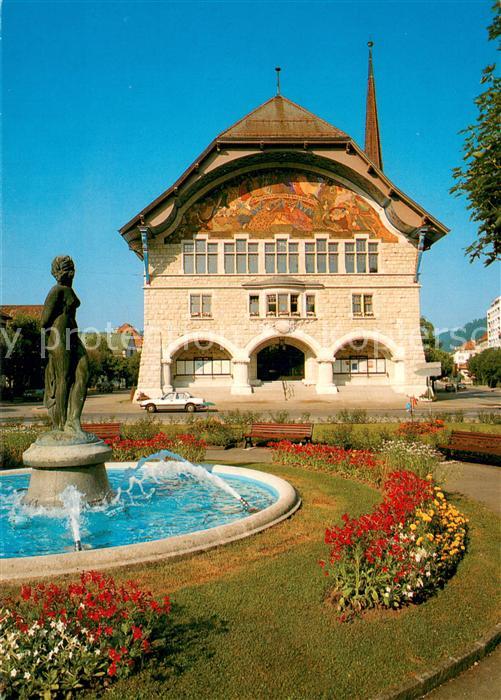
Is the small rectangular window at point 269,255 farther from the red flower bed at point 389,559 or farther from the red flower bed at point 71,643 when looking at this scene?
the red flower bed at point 71,643

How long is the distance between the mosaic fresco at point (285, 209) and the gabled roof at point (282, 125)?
266 cm

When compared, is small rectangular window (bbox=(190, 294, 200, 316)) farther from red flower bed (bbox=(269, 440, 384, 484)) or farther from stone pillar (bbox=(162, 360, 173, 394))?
red flower bed (bbox=(269, 440, 384, 484))

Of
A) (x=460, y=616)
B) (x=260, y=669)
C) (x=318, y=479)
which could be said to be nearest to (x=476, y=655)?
(x=460, y=616)

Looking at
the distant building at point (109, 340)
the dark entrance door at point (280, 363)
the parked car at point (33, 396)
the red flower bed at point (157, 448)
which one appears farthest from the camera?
the distant building at point (109, 340)

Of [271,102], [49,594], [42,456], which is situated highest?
[271,102]

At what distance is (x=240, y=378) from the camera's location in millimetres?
39094

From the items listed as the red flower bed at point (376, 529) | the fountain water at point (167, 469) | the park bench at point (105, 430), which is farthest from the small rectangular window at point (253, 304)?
the red flower bed at point (376, 529)

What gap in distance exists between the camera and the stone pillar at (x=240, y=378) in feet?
128

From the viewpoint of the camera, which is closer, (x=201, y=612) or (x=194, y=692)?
(x=194, y=692)

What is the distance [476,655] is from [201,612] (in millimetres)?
2366

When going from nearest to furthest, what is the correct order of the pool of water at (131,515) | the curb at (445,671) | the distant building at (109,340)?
1. the curb at (445,671)
2. the pool of water at (131,515)
3. the distant building at (109,340)

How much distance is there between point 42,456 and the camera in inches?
337

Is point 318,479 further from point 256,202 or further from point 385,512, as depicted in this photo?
point 256,202

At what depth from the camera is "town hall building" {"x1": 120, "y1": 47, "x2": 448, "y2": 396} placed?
39.0 m
